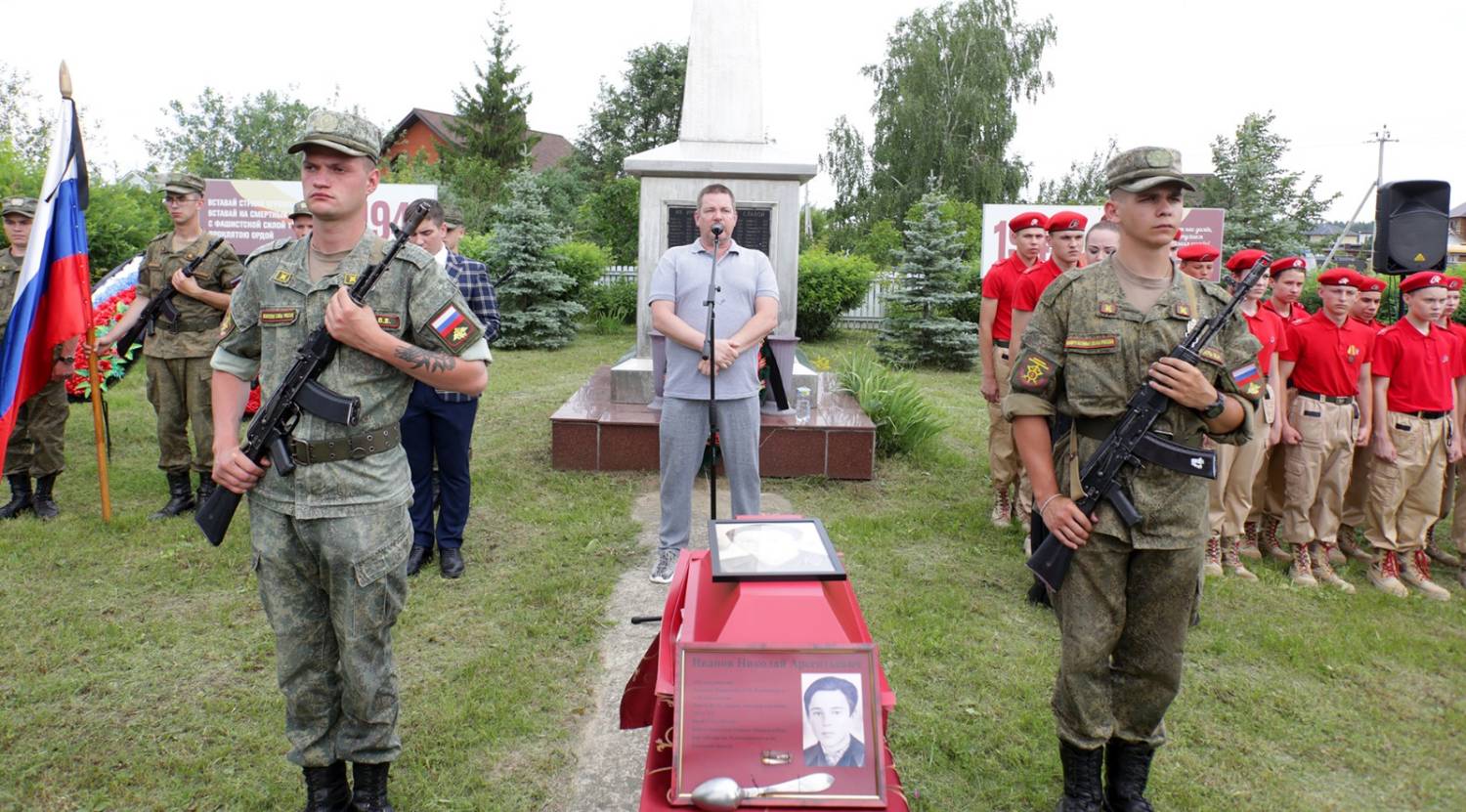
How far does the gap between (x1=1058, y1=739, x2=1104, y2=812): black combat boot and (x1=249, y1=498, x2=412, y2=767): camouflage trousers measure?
2.06 metres

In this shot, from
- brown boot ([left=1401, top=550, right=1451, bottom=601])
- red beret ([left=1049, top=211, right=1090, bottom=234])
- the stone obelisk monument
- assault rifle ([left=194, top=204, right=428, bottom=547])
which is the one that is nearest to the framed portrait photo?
assault rifle ([left=194, top=204, right=428, bottom=547])

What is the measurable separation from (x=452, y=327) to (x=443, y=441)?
249 cm

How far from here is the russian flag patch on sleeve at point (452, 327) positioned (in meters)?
2.52

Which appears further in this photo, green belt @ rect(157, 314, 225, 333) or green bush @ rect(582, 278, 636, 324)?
green bush @ rect(582, 278, 636, 324)

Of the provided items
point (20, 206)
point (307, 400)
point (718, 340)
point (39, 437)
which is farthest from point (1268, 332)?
point (20, 206)

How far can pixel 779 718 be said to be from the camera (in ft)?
6.07

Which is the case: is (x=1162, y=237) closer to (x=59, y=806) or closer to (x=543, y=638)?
(x=543, y=638)

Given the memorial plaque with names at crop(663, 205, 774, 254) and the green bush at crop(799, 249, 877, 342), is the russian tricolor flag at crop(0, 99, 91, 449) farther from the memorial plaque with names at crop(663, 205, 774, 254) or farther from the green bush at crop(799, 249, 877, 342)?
the green bush at crop(799, 249, 877, 342)

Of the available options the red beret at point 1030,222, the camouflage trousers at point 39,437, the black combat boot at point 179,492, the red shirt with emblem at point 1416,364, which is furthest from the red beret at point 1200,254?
the camouflage trousers at point 39,437

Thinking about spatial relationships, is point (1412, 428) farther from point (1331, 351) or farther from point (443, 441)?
point (443, 441)

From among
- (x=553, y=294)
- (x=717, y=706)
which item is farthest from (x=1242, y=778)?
(x=553, y=294)

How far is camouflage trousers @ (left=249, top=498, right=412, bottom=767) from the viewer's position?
8.06ft

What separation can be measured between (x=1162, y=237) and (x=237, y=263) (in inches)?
220

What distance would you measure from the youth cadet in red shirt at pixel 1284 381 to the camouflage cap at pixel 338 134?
15.9ft
